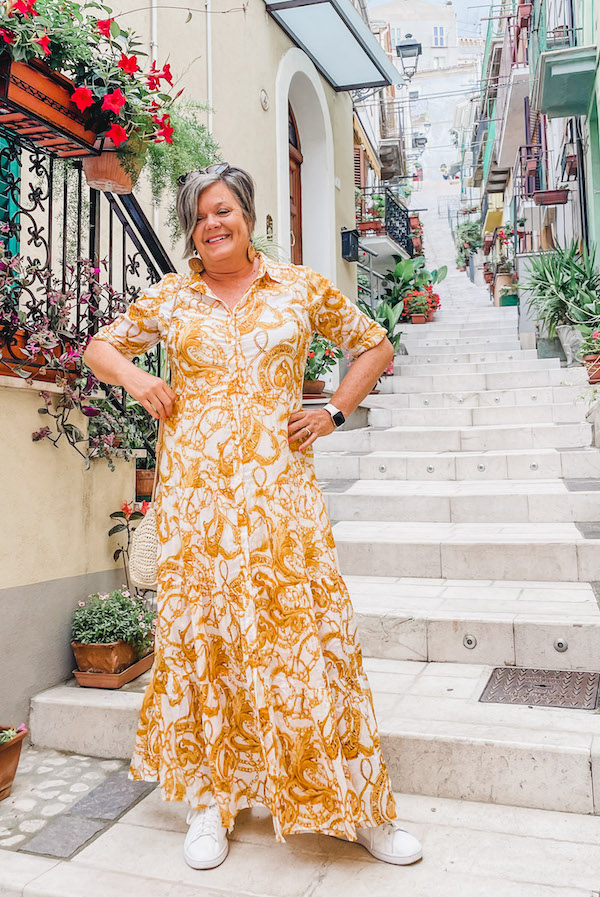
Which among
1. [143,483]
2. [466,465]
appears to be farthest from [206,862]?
[466,465]

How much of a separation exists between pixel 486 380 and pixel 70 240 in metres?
4.44

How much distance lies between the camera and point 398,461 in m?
5.48

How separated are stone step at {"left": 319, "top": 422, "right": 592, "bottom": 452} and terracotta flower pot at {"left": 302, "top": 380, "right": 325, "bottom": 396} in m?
0.43

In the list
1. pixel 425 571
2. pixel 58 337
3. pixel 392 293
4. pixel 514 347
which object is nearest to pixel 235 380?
pixel 58 337

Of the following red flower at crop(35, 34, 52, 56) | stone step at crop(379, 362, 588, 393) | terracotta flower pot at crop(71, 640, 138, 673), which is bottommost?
terracotta flower pot at crop(71, 640, 138, 673)

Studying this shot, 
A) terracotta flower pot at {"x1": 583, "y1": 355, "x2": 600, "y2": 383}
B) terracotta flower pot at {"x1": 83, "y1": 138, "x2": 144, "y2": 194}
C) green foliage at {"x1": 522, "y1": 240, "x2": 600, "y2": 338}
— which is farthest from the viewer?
green foliage at {"x1": 522, "y1": 240, "x2": 600, "y2": 338}

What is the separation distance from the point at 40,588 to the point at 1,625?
209 millimetres

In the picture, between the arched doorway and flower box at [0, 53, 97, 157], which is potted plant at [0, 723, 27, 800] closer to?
flower box at [0, 53, 97, 157]

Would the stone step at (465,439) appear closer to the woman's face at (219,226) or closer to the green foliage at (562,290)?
the green foliage at (562,290)

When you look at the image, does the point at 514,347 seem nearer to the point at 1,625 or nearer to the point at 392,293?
the point at 392,293

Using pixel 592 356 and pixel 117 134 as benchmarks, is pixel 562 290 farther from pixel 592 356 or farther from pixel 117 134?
pixel 117 134

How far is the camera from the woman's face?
2035 mm

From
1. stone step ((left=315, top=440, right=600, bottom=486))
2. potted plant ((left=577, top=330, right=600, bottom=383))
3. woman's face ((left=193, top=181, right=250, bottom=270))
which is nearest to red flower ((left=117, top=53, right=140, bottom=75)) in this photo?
woman's face ((left=193, top=181, right=250, bottom=270))

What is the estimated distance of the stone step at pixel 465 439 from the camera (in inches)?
222
